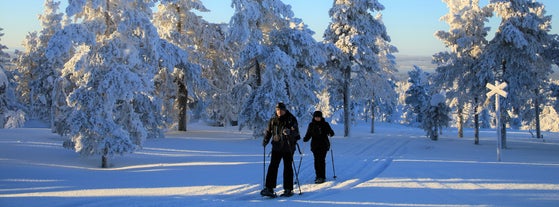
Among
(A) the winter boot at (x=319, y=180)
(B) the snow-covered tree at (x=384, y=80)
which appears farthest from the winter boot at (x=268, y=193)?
(B) the snow-covered tree at (x=384, y=80)

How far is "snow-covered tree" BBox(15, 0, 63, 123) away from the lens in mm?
35062

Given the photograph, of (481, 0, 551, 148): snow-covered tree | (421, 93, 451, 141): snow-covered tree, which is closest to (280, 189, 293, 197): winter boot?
(481, 0, 551, 148): snow-covered tree

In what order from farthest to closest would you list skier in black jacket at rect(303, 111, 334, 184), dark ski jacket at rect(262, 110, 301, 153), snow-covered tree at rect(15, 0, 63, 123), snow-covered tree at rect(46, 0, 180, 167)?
snow-covered tree at rect(15, 0, 63, 123) → snow-covered tree at rect(46, 0, 180, 167) → skier in black jacket at rect(303, 111, 334, 184) → dark ski jacket at rect(262, 110, 301, 153)

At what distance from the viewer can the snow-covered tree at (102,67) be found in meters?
14.4

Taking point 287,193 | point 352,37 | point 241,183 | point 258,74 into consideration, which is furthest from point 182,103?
point 287,193

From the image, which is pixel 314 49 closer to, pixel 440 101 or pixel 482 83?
pixel 482 83

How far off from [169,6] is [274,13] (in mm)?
7179

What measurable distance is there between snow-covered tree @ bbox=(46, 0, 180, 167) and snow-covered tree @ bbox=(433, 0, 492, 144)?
712 inches

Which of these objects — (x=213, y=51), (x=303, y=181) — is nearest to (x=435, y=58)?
(x=213, y=51)

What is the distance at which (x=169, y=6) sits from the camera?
1107 inches

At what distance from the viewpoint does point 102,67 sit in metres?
14.8

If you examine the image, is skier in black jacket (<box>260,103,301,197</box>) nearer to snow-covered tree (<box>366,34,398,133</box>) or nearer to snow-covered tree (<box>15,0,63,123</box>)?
snow-covered tree (<box>366,34,398,133</box>)

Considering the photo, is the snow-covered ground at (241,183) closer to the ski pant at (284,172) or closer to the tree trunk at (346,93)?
the ski pant at (284,172)

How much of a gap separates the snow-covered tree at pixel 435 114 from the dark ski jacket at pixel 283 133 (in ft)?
83.1
